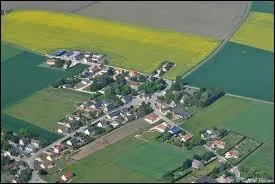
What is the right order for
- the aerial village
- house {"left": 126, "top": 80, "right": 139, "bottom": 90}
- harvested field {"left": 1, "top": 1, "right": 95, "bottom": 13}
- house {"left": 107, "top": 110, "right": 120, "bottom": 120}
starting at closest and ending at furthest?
the aerial village < house {"left": 107, "top": 110, "right": 120, "bottom": 120} < house {"left": 126, "top": 80, "right": 139, "bottom": 90} < harvested field {"left": 1, "top": 1, "right": 95, "bottom": 13}

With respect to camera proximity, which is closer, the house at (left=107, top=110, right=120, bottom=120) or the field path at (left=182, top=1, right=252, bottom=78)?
the house at (left=107, top=110, right=120, bottom=120)

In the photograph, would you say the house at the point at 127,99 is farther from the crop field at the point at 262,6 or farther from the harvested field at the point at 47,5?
the crop field at the point at 262,6

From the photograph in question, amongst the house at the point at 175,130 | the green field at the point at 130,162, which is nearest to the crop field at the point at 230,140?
the green field at the point at 130,162

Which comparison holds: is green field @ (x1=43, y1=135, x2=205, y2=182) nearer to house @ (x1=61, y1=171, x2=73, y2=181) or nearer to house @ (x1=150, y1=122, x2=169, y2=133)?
house @ (x1=61, y1=171, x2=73, y2=181)

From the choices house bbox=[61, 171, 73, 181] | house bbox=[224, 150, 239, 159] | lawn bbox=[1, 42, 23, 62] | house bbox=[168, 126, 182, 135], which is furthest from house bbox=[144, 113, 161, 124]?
lawn bbox=[1, 42, 23, 62]

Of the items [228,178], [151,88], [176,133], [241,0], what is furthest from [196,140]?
[241,0]

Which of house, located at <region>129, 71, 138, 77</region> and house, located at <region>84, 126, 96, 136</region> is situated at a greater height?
house, located at <region>129, 71, 138, 77</region>

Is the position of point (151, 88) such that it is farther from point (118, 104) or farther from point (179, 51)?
point (179, 51)
